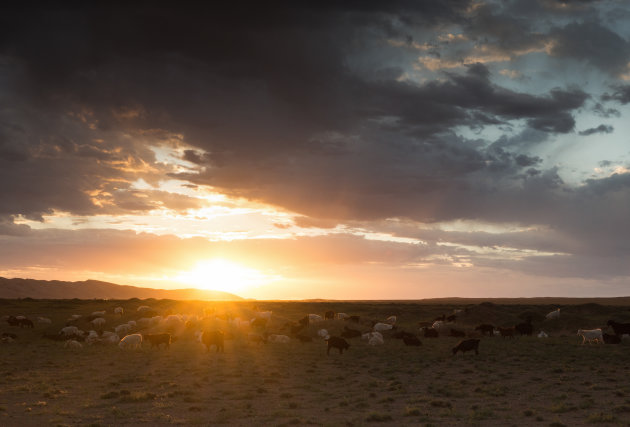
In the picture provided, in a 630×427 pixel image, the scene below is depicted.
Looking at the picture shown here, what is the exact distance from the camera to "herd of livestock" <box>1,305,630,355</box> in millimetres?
38125

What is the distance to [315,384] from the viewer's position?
905 inches

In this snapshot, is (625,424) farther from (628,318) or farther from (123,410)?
(628,318)

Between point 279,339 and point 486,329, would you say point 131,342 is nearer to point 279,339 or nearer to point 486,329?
point 279,339

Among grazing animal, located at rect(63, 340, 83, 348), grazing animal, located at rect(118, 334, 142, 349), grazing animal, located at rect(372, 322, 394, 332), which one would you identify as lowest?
grazing animal, located at rect(63, 340, 83, 348)

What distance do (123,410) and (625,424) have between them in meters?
15.4

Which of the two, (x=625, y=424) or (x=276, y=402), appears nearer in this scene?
(x=625, y=424)

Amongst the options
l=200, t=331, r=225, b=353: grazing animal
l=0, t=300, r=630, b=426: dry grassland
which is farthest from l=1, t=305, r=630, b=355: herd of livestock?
l=0, t=300, r=630, b=426: dry grassland

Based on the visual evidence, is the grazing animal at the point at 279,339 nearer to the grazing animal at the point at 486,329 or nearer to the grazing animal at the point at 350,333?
Result: the grazing animal at the point at 350,333

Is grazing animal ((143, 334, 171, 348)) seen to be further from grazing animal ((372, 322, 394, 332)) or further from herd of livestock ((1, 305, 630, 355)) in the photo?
grazing animal ((372, 322, 394, 332))

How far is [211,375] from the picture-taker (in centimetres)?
2536

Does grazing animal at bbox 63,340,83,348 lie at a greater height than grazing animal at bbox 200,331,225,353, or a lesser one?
lesser

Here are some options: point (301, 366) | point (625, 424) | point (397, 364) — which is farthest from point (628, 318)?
point (625, 424)

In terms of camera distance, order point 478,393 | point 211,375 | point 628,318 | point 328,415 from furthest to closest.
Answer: point 628,318 → point 211,375 → point 478,393 → point 328,415

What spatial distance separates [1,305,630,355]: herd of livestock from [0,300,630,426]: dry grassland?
1.35 metres
